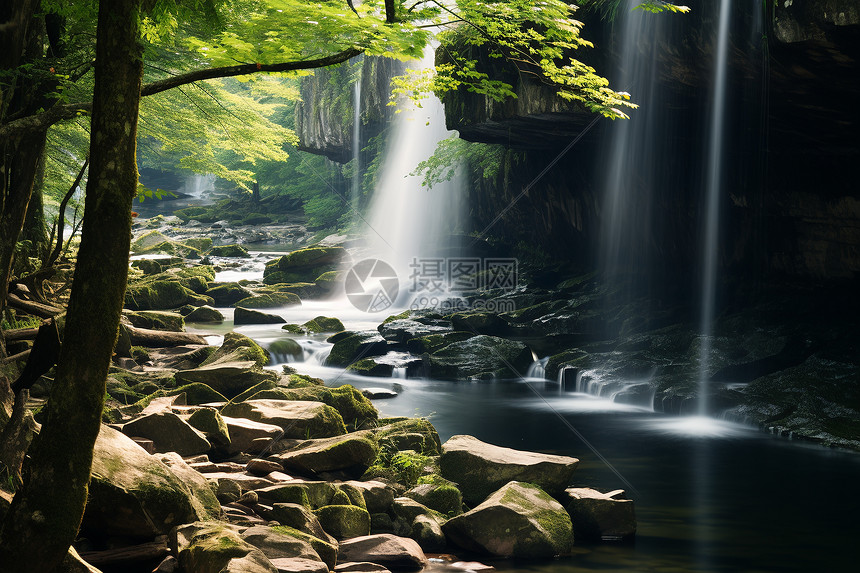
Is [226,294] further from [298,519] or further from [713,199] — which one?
[298,519]

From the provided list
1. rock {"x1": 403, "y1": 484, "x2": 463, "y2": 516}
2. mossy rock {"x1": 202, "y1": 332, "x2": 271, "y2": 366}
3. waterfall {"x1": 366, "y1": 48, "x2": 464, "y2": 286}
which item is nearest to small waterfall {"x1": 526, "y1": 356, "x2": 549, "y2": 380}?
mossy rock {"x1": 202, "y1": 332, "x2": 271, "y2": 366}

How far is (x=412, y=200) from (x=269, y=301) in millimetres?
12060

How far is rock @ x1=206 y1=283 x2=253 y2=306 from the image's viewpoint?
22672 mm

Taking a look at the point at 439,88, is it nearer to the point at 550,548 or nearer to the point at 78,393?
the point at 550,548

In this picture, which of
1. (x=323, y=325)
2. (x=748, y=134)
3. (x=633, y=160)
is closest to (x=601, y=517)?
(x=748, y=134)

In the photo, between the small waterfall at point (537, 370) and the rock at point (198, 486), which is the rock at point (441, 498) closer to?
the rock at point (198, 486)

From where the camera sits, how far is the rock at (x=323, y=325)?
1856 centimetres

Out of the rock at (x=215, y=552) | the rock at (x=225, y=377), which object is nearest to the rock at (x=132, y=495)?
the rock at (x=215, y=552)

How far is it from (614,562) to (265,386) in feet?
17.4

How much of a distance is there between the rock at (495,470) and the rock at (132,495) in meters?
2.93

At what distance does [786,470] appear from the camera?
8.98m

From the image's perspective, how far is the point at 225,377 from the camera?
387 inches

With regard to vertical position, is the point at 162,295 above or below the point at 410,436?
above

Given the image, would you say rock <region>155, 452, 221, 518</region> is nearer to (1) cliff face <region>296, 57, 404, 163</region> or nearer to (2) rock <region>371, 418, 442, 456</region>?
(2) rock <region>371, 418, 442, 456</region>
